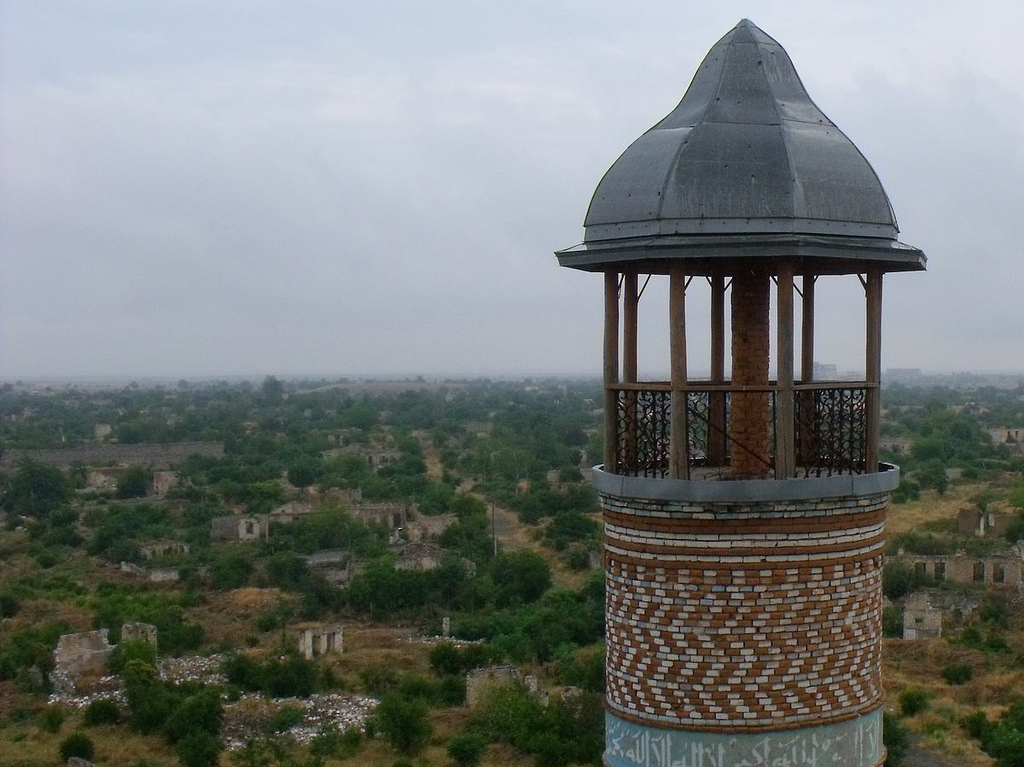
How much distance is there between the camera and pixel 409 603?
97.9 feet

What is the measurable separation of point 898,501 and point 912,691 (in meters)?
22.6

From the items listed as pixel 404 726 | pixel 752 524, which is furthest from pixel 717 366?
pixel 404 726

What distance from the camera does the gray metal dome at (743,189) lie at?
4.82m

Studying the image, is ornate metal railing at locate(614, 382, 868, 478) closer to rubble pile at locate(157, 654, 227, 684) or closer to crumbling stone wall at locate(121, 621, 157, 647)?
rubble pile at locate(157, 654, 227, 684)

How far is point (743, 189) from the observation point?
487 cm

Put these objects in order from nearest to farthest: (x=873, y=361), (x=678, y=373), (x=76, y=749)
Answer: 1. (x=678, y=373)
2. (x=873, y=361)
3. (x=76, y=749)

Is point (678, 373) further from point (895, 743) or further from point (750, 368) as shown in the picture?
point (895, 743)

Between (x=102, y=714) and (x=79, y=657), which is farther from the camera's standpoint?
(x=79, y=657)

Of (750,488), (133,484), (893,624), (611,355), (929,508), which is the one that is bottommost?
(893,624)

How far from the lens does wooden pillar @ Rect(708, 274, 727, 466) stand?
5984 mm

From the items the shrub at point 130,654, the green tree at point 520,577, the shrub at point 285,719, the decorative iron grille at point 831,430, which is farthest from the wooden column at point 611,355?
the green tree at point 520,577

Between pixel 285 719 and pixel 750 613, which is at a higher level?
pixel 750 613

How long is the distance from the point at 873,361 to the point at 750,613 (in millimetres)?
1273

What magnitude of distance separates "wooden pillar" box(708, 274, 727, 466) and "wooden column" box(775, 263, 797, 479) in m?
1.04
